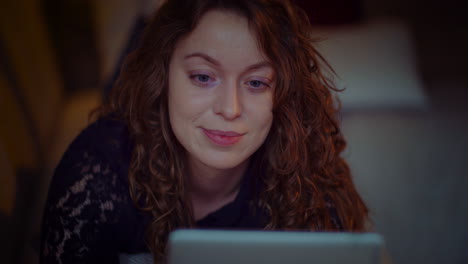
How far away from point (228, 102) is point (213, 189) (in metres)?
0.40

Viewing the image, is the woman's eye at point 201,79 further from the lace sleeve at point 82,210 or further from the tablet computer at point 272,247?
the tablet computer at point 272,247

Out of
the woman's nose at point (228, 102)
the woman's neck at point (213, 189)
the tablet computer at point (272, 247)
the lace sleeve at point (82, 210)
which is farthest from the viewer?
the woman's neck at point (213, 189)

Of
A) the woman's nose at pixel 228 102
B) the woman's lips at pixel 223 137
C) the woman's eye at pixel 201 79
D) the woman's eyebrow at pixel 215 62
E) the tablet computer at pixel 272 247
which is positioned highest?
the woman's eyebrow at pixel 215 62

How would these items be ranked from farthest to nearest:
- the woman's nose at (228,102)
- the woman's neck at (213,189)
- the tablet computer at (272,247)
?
1. the woman's neck at (213,189)
2. the woman's nose at (228,102)
3. the tablet computer at (272,247)

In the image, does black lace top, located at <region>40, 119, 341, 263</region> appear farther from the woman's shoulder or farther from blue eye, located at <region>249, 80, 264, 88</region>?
blue eye, located at <region>249, 80, 264, 88</region>

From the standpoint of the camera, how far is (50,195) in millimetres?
1095

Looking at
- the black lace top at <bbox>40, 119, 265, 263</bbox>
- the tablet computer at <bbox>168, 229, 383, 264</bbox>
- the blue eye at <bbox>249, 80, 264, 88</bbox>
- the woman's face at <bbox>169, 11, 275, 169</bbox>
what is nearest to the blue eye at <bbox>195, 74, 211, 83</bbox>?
the woman's face at <bbox>169, 11, 275, 169</bbox>

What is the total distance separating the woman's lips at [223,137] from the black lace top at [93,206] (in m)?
0.28

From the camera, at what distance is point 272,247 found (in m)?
0.58

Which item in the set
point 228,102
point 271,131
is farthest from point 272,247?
point 271,131

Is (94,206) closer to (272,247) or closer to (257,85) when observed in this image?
(257,85)

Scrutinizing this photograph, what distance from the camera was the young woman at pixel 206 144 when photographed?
0.97 m

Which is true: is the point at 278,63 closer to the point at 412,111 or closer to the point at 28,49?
the point at 28,49

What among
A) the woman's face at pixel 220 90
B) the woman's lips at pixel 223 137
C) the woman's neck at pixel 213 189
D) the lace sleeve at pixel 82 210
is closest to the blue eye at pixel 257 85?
the woman's face at pixel 220 90
